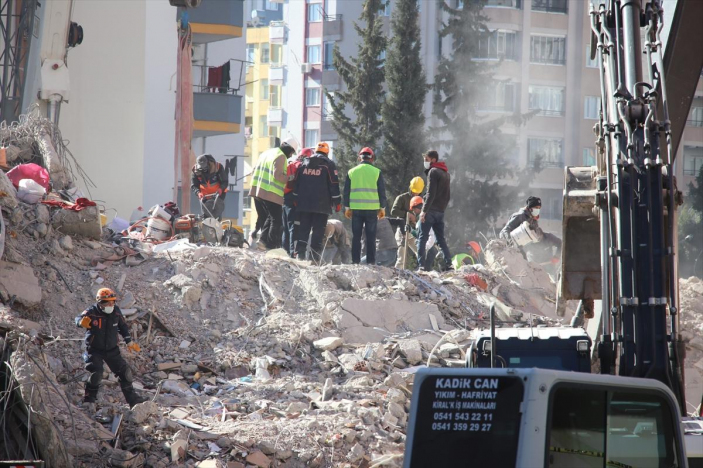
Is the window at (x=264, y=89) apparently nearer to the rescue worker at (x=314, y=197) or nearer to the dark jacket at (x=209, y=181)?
the dark jacket at (x=209, y=181)

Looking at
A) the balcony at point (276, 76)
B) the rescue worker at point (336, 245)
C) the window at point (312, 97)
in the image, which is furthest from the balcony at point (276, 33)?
the rescue worker at point (336, 245)

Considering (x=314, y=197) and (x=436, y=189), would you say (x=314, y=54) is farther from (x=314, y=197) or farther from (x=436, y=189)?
(x=314, y=197)

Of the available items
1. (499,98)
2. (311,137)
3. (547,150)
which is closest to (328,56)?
(311,137)

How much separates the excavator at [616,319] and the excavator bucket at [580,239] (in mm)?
11

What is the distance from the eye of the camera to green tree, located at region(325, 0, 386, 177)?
41844 millimetres

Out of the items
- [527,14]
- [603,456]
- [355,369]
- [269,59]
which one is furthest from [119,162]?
[269,59]

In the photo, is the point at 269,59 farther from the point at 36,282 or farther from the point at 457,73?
the point at 36,282

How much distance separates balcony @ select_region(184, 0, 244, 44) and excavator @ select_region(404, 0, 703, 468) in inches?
916

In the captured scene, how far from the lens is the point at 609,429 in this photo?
5.47 meters

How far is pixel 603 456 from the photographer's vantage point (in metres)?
5.41

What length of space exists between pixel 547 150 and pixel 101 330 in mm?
39419

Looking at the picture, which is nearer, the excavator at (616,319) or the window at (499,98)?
the excavator at (616,319)

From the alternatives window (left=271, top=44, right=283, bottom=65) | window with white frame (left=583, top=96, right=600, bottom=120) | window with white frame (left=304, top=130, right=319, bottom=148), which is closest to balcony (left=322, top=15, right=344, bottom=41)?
window with white frame (left=304, top=130, right=319, bottom=148)

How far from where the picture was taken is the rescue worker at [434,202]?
14484 millimetres
